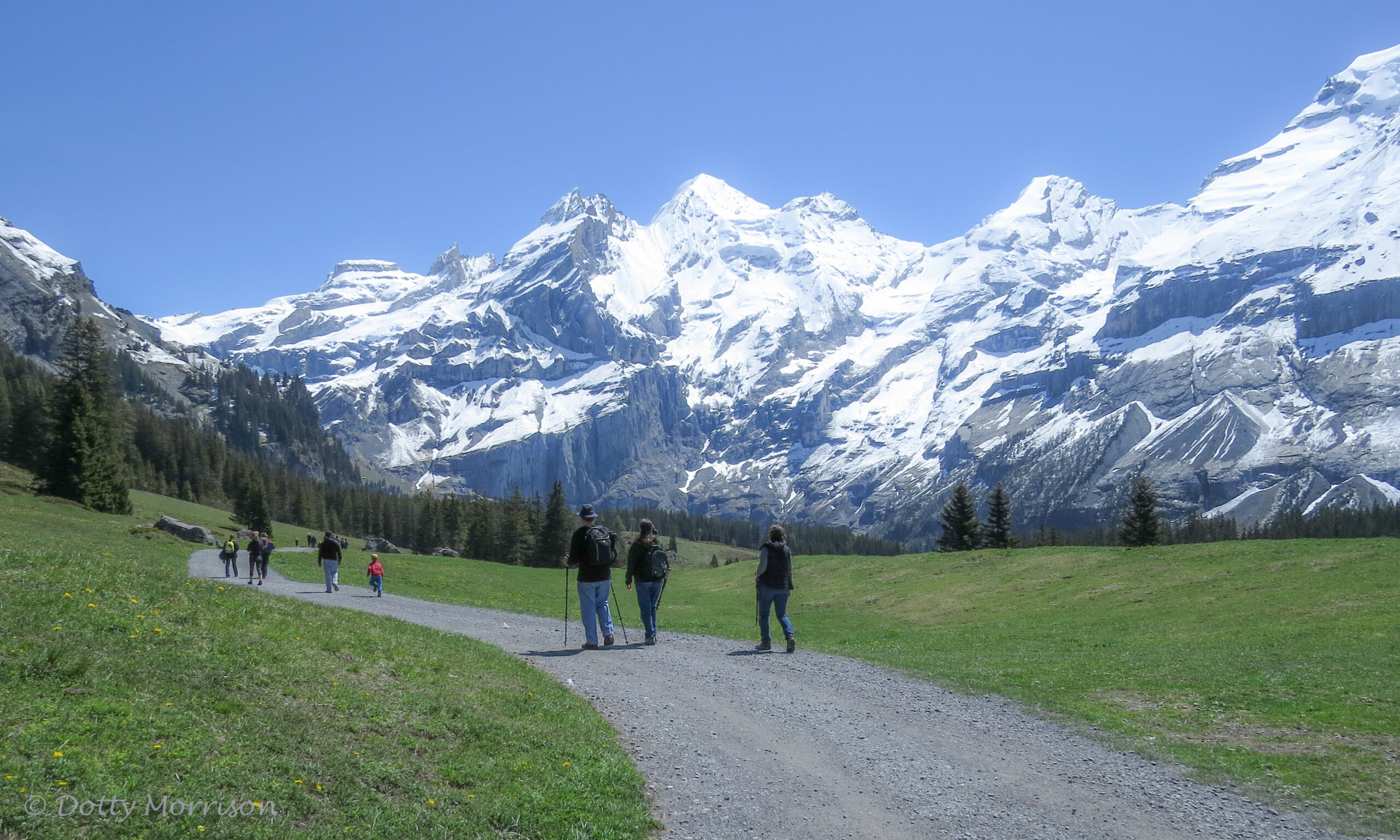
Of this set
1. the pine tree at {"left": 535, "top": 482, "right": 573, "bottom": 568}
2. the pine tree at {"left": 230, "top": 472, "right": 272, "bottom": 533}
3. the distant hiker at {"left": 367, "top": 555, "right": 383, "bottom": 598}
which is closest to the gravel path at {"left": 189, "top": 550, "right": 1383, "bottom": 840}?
the distant hiker at {"left": 367, "top": 555, "right": 383, "bottom": 598}

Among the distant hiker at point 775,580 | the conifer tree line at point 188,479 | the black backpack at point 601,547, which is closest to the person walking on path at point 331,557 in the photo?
the black backpack at point 601,547

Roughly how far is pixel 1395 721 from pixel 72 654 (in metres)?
19.7

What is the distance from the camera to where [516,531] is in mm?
107750

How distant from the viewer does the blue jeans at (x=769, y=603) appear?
899 inches

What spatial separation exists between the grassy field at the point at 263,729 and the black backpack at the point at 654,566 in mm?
6870

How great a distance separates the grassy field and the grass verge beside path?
9454 millimetres

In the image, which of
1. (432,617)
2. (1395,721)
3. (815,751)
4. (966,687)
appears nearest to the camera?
(815,751)

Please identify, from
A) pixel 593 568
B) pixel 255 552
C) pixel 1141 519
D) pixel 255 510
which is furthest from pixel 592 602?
pixel 255 510

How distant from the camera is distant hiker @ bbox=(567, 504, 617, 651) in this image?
68.0 feet

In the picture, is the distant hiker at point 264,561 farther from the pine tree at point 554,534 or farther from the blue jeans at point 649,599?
the pine tree at point 554,534

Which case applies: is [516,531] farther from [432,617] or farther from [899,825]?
[899,825]

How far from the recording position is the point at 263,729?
9.64 m

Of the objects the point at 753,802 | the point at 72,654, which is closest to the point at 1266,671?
the point at 753,802

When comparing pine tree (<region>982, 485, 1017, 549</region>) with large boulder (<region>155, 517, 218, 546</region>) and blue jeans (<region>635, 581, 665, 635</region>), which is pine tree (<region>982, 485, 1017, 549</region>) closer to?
blue jeans (<region>635, 581, 665, 635</region>)
